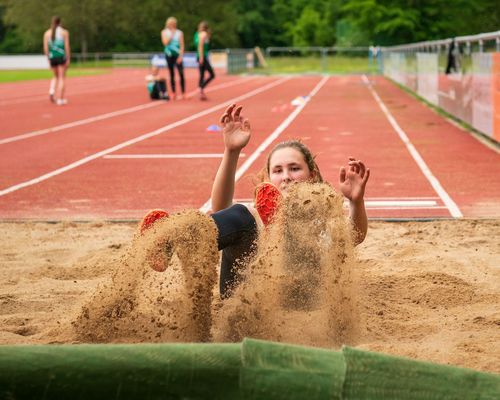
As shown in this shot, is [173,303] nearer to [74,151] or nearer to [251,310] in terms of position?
[251,310]

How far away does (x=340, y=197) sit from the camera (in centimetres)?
422

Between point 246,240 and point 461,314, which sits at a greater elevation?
point 246,240

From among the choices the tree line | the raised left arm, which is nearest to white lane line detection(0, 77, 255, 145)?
the raised left arm

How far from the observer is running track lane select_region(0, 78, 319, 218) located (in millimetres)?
8383

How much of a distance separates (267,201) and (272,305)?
504 mm

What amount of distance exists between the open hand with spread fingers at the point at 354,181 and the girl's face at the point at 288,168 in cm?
36

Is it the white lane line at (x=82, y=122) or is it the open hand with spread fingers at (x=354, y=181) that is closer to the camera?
the open hand with spread fingers at (x=354, y=181)

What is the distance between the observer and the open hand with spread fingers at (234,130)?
4688 mm

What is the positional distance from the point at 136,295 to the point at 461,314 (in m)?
1.59

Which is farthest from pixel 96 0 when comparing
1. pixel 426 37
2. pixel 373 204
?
pixel 373 204

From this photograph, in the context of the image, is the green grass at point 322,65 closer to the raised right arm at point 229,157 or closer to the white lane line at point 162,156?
the white lane line at point 162,156

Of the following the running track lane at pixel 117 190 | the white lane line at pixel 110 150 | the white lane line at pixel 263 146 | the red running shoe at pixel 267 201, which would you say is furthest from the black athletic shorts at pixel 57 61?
the red running shoe at pixel 267 201

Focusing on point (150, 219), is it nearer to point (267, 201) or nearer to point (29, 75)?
point (267, 201)

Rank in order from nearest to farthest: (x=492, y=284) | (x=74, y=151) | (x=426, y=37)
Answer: (x=492, y=284)
(x=74, y=151)
(x=426, y=37)
